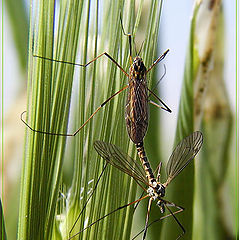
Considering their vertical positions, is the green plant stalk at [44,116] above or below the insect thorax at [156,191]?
above

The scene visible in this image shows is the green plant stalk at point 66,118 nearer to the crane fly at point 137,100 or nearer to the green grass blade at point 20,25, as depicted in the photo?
the crane fly at point 137,100

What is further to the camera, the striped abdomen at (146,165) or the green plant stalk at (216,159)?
the green plant stalk at (216,159)

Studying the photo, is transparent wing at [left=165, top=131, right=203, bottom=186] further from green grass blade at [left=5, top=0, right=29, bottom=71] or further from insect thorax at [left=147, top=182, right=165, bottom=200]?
green grass blade at [left=5, top=0, right=29, bottom=71]

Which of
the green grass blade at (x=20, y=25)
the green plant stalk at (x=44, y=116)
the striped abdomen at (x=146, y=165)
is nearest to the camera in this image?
the green plant stalk at (x=44, y=116)

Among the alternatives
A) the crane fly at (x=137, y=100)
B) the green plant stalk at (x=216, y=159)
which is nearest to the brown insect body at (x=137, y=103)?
the crane fly at (x=137, y=100)

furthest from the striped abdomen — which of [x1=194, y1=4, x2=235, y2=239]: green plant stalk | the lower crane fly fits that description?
[x1=194, y1=4, x2=235, y2=239]: green plant stalk

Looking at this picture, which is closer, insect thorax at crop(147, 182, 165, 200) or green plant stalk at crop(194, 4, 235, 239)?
insect thorax at crop(147, 182, 165, 200)

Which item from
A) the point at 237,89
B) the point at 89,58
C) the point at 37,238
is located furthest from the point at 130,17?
the point at 237,89
